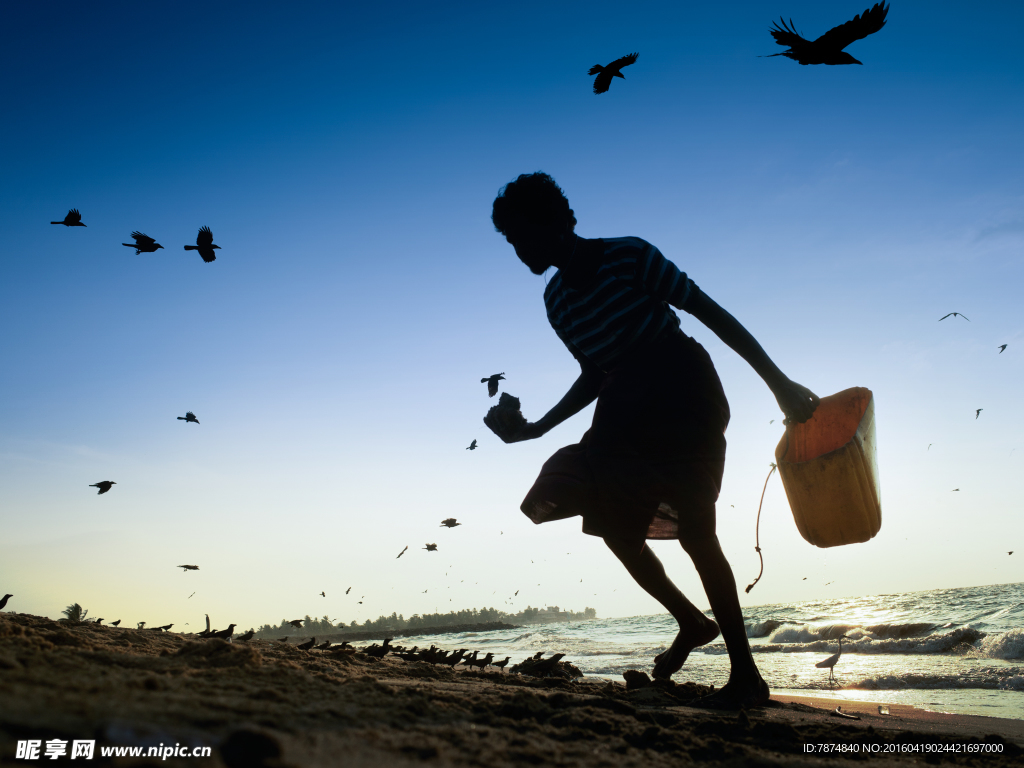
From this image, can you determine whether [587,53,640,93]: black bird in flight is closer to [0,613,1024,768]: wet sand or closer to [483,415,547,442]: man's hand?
[483,415,547,442]: man's hand

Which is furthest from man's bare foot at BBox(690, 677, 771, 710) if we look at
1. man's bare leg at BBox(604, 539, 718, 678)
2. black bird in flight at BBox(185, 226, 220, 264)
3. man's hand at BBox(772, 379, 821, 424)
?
black bird in flight at BBox(185, 226, 220, 264)

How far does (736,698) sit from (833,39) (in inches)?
128

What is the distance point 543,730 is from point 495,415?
1.86m

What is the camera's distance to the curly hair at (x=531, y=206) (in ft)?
9.00

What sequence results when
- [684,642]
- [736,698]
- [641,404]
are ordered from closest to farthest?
[736,698] < [641,404] < [684,642]

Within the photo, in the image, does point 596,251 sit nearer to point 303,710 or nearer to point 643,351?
point 643,351

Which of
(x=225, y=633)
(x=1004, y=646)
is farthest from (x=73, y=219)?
(x=1004, y=646)

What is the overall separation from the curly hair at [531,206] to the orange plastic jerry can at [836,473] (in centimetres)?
152

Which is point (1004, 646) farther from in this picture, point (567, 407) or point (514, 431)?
point (514, 431)

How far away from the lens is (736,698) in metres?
2.27

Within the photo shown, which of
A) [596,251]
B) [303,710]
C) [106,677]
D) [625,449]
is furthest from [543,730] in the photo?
[596,251]

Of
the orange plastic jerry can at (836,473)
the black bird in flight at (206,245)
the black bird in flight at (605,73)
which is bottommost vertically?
the orange plastic jerry can at (836,473)
